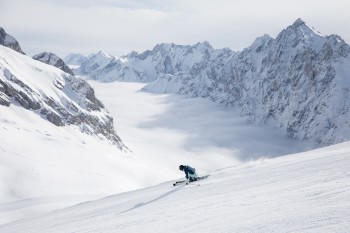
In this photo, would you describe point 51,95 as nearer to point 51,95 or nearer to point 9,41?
point 51,95

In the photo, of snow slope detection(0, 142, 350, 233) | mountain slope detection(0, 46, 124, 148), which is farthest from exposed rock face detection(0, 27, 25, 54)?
snow slope detection(0, 142, 350, 233)

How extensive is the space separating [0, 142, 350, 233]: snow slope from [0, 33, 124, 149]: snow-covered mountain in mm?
118305

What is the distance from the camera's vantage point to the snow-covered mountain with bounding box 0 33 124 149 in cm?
13375

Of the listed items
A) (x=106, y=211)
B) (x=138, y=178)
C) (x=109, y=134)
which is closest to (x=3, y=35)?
(x=109, y=134)

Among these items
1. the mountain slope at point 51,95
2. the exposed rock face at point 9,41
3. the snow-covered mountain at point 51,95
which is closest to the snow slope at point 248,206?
→ the snow-covered mountain at point 51,95

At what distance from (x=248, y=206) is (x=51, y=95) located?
476 ft

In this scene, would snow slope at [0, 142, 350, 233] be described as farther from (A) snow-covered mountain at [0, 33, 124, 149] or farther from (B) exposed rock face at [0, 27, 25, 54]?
(B) exposed rock face at [0, 27, 25, 54]

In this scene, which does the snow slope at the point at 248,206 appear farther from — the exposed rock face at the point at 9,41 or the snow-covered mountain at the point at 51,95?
the exposed rock face at the point at 9,41

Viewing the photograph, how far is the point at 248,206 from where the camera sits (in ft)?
39.8

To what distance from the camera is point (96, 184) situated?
8506cm

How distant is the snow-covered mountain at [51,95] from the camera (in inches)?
5266

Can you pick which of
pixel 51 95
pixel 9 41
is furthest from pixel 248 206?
pixel 9 41

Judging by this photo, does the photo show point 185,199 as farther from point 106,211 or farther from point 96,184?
point 96,184

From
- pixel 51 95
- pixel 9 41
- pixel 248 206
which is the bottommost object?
pixel 248 206
